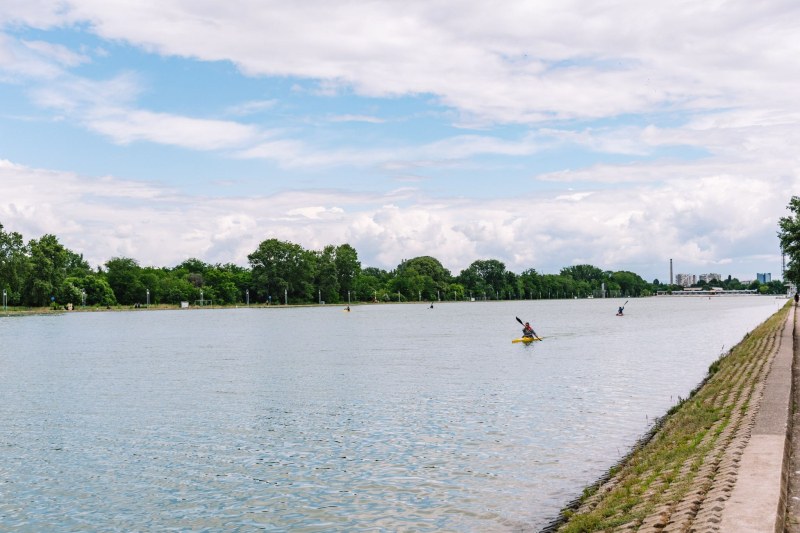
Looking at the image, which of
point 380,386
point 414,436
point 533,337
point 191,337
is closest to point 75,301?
point 191,337

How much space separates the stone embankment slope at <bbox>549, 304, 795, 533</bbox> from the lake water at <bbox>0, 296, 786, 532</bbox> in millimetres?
1410

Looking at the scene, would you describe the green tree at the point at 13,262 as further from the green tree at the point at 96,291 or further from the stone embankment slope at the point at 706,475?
the stone embankment slope at the point at 706,475

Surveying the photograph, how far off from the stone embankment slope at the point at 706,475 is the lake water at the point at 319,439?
1.41 metres

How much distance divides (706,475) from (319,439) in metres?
12.2

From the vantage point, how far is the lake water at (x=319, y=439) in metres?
14.6

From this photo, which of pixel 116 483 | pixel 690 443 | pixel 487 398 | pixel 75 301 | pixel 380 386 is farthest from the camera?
pixel 75 301

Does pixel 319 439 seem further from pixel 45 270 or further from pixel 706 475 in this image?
pixel 45 270

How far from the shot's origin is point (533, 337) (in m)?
62.0

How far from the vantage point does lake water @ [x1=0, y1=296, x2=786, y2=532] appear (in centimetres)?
1457

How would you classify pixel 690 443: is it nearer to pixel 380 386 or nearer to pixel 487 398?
pixel 487 398

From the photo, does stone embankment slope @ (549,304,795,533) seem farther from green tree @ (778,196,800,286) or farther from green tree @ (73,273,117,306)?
green tree @ (73,273,117,306)

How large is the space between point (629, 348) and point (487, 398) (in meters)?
28.5

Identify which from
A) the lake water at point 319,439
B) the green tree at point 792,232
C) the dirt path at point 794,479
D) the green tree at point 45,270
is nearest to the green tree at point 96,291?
the green tree at point 45,270

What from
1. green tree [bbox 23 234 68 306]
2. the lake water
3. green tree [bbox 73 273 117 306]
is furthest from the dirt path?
green tree [bbox 73 273 117 306]
